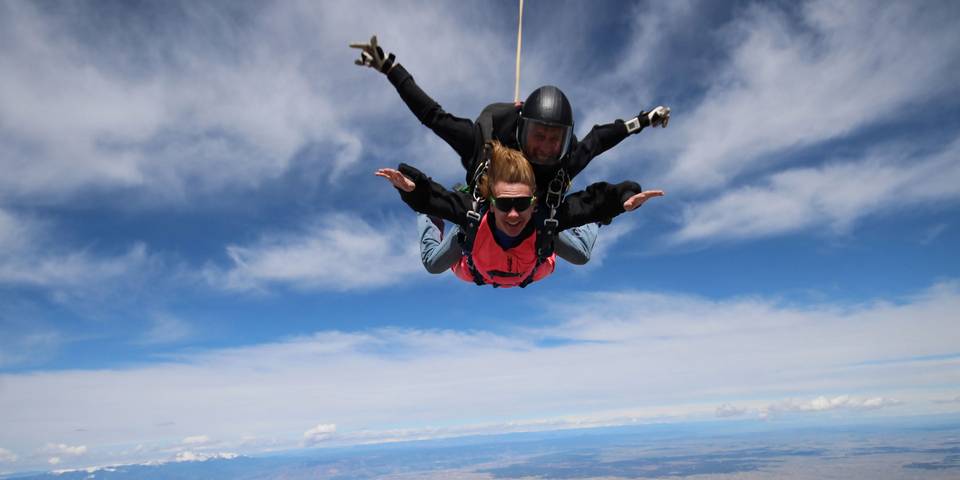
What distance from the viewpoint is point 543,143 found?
420cm

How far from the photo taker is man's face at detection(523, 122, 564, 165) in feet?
13.5

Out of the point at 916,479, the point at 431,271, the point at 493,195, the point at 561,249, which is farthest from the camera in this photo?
the point at 916,479

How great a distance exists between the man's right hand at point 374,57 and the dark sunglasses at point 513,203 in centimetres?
157

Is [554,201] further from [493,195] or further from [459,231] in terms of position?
[459,231]

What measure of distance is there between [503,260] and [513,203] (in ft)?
3.23

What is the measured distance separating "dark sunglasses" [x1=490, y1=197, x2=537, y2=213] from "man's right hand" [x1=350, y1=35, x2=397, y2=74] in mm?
1571

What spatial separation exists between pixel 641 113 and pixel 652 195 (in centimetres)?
123

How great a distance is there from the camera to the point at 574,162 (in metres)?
4.70

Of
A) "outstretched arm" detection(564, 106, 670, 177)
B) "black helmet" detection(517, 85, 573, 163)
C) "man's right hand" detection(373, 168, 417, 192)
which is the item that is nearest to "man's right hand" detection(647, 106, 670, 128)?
"outstretched arm" detection(564, 106, 670, 177)

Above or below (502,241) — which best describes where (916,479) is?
below

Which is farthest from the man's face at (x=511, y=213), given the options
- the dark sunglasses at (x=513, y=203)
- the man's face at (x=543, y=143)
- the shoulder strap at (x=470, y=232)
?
the man's face at (x=543, y=143)

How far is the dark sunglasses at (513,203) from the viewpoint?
438 cm

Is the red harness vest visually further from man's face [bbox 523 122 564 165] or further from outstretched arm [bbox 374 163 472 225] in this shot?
man's face [bbox 523 122 564 165]

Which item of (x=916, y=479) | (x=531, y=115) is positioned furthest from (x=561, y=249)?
(x=916, y=479)
